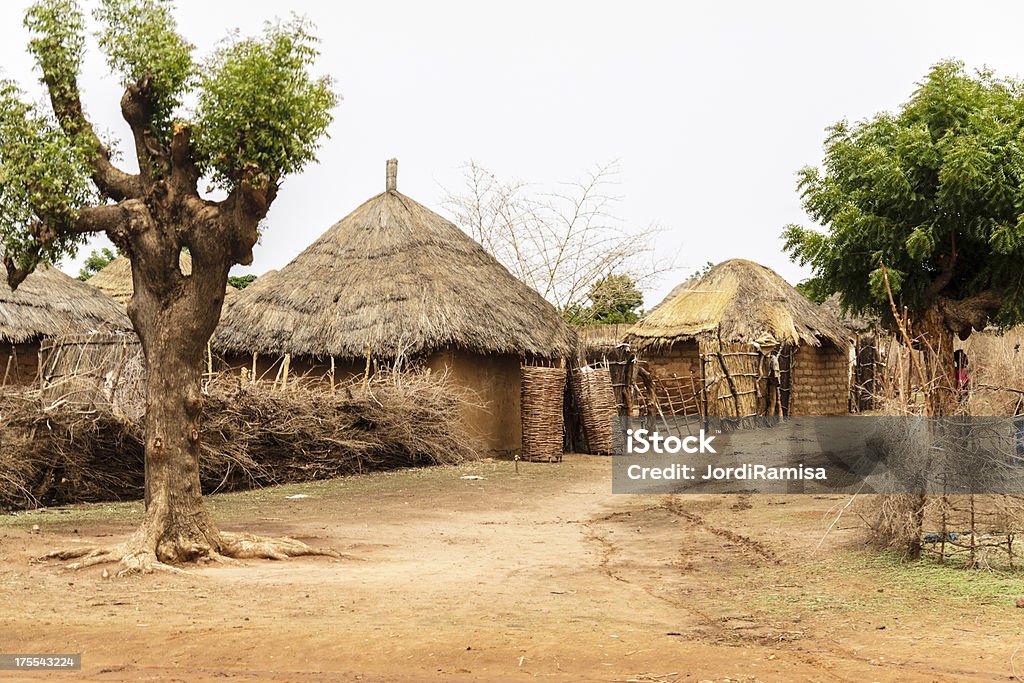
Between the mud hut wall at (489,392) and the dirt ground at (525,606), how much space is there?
19.5 feet

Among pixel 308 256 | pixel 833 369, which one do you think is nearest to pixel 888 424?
pixel 308 256

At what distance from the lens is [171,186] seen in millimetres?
8562

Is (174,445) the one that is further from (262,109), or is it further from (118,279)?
(118,279)

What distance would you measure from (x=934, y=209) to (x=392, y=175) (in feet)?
33.4

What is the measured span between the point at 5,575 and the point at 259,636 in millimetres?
2776

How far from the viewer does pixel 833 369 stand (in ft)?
Result: 82.2

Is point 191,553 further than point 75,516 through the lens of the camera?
No

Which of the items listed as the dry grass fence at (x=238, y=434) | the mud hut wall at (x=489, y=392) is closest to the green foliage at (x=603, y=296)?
the mud hut wall at (x=489, y=392)

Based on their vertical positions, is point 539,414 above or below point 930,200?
below

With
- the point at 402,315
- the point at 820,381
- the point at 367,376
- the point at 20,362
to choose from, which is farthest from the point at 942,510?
the point at 820,381

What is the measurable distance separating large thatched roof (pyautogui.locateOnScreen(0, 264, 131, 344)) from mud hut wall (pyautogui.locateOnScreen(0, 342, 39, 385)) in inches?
8.8

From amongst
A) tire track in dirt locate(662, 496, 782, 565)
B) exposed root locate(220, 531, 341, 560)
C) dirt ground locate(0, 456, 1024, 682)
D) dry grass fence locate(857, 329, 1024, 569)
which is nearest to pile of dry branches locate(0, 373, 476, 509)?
dirt ground locate(0, 456, 1024, 682)

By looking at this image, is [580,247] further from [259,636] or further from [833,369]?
[259,636]

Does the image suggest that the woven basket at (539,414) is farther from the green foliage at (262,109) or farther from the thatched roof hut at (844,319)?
the thatched roof hut at (844,319)
